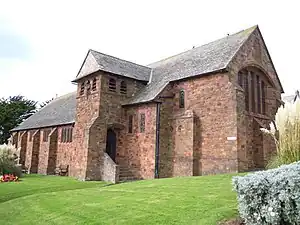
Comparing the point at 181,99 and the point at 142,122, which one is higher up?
the point at 181,99

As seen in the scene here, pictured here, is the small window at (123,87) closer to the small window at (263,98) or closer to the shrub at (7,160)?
the shrub at (7,160)

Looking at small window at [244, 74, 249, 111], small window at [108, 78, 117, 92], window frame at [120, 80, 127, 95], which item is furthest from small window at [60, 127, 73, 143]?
small window at [244, 74, 249, 111]

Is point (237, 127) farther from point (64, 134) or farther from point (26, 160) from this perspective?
point (26, 160)

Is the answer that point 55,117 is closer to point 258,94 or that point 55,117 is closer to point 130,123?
point 130,123

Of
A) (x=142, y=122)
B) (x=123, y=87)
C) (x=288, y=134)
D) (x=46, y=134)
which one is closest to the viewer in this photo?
(x=288, y=134)

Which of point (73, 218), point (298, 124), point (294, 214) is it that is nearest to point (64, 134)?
point (73, 218)

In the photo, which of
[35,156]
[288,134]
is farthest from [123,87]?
[288,134]

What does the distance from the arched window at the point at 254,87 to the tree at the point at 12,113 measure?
41554 mm

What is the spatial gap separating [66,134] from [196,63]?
602 inches

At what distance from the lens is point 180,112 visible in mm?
21922

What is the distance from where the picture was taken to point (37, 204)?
11.1m

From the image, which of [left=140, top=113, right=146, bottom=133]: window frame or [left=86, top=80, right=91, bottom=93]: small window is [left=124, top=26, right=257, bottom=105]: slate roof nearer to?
[left=140, top=113, right=146, bottom=133]: window frame

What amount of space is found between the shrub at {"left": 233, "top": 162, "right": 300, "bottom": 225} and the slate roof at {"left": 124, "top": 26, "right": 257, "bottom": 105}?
46.6 feet

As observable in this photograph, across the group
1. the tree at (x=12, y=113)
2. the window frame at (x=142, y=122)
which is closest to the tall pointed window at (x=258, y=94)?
the window frame at (x=142, y=122)
